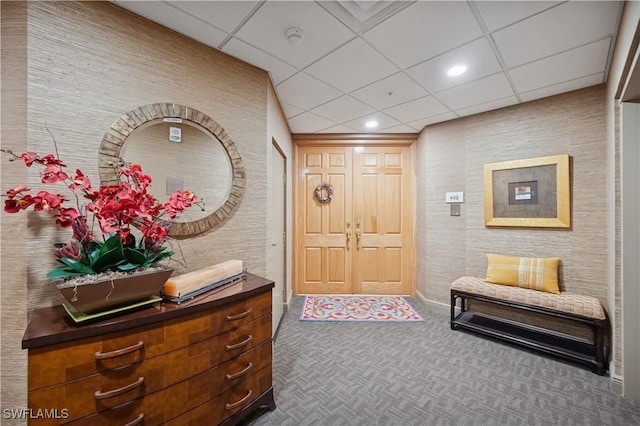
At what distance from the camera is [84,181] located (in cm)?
113

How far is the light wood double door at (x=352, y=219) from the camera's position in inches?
160

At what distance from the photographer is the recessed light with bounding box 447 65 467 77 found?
212 centimetres

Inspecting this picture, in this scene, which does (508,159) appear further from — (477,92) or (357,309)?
(357,309)


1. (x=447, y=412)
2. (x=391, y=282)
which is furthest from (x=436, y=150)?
(x=447, y=412)

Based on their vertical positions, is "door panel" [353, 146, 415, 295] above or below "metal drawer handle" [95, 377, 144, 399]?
above

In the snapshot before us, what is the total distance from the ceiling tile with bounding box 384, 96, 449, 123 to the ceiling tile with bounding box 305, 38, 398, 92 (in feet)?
2.43

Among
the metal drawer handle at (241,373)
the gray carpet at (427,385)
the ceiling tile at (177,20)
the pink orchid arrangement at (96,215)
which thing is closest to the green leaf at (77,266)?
the pink orchid arrangement at (96,215)

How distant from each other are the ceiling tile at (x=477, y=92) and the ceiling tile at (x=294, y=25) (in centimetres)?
141

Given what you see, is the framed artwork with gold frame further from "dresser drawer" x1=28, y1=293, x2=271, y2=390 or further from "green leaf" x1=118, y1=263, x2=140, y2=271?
"green leaf" x1=118, y1=263, x2=140, y2=271

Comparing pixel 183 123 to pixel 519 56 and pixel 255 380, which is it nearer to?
pixel 255 380

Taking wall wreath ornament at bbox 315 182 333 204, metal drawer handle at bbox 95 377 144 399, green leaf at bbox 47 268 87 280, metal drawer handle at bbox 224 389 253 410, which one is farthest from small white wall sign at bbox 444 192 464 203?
green leaf at bbox 47 268 87 280

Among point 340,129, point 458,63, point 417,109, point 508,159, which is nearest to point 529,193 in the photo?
point 508,159

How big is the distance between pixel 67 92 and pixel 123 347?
1.40 meters

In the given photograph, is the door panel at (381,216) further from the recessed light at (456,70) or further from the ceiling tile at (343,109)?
the recessed light at (456,70)
